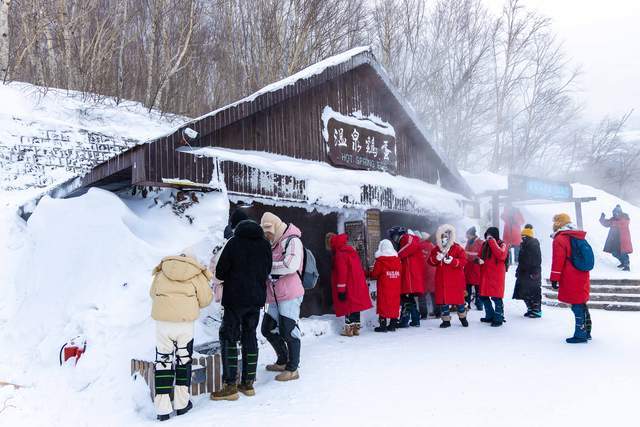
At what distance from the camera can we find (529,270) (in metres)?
8.02

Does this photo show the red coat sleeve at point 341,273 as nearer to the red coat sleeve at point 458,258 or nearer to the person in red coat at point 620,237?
the red coat sleeve at point 458,258

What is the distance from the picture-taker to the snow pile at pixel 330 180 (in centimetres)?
634

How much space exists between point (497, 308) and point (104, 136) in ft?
32.4

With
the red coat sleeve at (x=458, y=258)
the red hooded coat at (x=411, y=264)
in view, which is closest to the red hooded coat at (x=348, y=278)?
the red hooded coat at (x=411, y=264)

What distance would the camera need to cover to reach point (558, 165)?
3362 cm

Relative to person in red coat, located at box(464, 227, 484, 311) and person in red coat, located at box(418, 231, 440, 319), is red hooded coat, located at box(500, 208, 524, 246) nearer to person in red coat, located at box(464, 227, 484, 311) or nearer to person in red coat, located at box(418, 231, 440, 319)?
person in red coat, located at box(464, 227, 484, 311)

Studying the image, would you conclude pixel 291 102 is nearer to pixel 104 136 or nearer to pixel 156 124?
pixel 104 136

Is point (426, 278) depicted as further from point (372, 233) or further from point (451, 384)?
point (451, 384)

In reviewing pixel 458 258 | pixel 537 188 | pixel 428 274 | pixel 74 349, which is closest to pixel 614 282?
pixel 537 188

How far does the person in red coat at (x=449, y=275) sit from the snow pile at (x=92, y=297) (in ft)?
13.1

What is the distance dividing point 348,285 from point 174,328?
360 centimetres

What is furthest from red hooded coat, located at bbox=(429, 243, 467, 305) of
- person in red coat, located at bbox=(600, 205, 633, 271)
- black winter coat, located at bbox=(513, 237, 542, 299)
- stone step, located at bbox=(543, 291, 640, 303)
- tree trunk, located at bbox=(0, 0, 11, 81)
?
tree trunk, located at bbox=(0, 0, 11, 81)

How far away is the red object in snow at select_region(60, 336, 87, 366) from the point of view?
15.2 feet

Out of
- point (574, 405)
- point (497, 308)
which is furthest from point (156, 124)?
point (574, 405)
